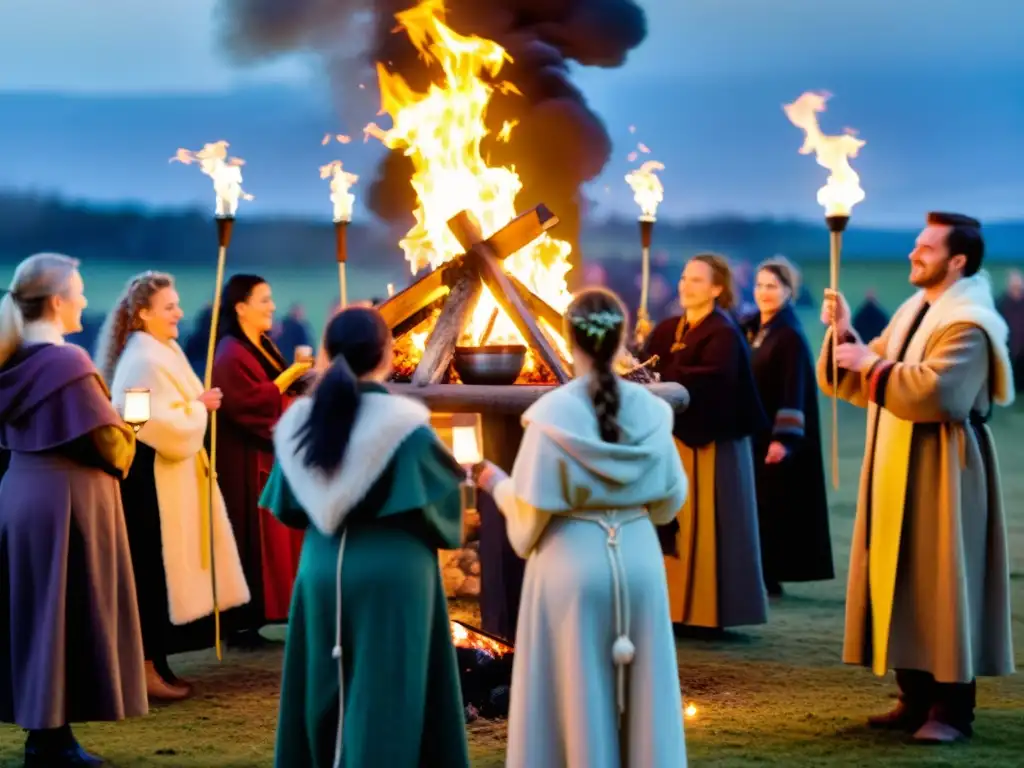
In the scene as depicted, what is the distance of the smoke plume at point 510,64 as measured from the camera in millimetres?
14469

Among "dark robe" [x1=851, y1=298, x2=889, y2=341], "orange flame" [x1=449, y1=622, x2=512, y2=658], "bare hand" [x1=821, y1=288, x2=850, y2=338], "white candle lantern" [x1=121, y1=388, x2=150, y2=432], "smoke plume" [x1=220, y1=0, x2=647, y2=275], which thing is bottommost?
"orange flame" [x1=449, y1=622, x2=512, y2=658]

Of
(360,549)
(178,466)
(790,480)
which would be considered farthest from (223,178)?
(790,480)

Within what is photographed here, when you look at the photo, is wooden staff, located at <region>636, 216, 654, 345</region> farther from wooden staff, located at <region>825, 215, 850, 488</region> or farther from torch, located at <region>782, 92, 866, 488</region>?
wooden staff, located at <region>825, 215, 850, 488</region>

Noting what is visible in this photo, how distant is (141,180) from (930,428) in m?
11.9

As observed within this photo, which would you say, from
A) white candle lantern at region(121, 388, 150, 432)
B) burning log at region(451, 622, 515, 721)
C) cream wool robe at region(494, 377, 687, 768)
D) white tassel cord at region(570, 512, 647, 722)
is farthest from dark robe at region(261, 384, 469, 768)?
burning log at region(451, 622, 515, 721)

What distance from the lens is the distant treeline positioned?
49.0 feet

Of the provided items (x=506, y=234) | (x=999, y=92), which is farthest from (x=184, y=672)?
(x=999, y=92)

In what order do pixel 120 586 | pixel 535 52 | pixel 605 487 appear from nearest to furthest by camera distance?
pixel 605 487, pixel 120 586, pixel 535 52

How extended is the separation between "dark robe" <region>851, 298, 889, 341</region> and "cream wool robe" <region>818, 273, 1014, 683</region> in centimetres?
1222

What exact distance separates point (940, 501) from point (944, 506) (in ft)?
0.09

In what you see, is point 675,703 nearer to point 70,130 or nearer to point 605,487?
point 605,487

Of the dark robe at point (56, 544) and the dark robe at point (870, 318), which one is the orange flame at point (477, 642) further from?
the dark robe at point (870, 318)

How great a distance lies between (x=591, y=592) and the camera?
388 cm

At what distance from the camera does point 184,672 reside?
273 inches
